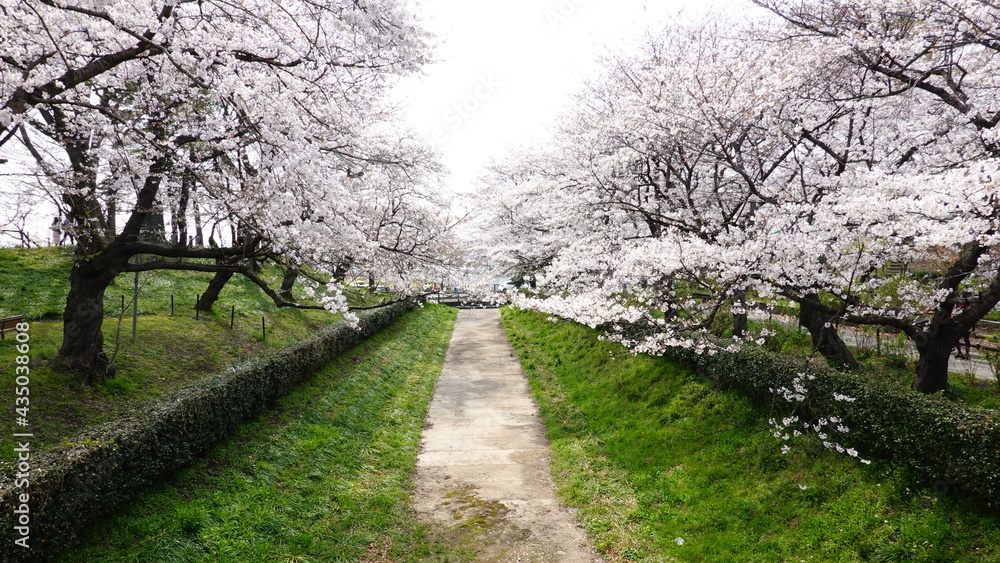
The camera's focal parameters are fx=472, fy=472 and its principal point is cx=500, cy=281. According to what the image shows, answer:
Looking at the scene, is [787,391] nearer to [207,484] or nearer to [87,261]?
[207,484]

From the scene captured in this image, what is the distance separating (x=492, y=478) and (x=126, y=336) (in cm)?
775

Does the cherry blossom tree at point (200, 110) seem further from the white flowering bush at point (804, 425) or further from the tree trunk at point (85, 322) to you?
the white flowering bush at point (804, 425)

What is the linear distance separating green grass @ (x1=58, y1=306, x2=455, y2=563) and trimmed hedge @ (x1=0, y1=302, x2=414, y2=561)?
0.79 ft

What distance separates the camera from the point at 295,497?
633 cm

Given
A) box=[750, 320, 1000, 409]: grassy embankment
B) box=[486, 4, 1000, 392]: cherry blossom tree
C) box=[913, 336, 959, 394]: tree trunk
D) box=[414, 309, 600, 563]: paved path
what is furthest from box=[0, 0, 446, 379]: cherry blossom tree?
box=[913, 336, 959, 394]: tree trunk

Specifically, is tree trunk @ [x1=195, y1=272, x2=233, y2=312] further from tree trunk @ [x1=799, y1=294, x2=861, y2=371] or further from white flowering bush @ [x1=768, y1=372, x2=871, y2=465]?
tree trunk @ [x1=799, y1=294, x2=861, y2=371]

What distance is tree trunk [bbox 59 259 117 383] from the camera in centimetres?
740

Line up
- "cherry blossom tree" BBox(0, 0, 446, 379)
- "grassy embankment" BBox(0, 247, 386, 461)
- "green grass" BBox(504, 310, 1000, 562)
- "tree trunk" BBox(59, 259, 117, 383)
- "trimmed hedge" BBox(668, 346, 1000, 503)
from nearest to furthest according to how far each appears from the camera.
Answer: "trimmed hedge" BBox(668, 346, 1000, 503) → "green grass" BBox(504, 310, 1000, 562) → "cherry blossom tree" BBox(0, 0, 446, 379) → "grassy embankment" BBox(0, 247, 386, 461) → "tree trunk" BBox(59, 259, 117, 383)

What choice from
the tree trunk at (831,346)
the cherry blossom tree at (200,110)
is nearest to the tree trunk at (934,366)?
the tree trunk at (831,346)

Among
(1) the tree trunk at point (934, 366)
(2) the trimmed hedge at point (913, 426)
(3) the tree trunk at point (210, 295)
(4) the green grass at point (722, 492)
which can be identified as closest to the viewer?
(2) the trimmed hedge at point (913, 426)

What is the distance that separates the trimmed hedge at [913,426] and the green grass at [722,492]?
0.21 metres

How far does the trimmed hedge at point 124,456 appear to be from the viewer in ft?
13.3

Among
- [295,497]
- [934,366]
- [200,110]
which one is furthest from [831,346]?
[200,110]

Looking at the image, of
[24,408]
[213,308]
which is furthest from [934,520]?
[213,308]
